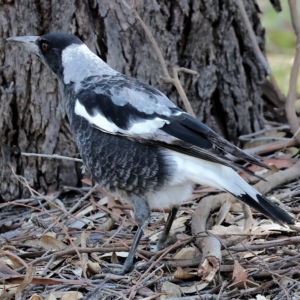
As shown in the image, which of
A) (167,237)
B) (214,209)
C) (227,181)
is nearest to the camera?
(227,181)

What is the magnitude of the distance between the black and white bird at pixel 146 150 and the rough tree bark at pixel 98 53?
23.6 inches

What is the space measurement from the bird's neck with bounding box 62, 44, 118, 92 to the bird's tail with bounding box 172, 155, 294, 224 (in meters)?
0.80

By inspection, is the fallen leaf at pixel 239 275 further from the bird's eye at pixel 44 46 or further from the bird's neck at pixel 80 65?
the bird's eye at pixel 44 46

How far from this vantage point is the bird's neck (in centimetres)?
363

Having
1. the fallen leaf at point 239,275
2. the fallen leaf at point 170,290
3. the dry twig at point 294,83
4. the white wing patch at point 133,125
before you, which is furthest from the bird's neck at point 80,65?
the fallen leaf at point 239,275

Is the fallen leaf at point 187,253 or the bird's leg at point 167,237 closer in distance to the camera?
the fallen leaf at point 187,253

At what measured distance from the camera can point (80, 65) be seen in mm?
3658

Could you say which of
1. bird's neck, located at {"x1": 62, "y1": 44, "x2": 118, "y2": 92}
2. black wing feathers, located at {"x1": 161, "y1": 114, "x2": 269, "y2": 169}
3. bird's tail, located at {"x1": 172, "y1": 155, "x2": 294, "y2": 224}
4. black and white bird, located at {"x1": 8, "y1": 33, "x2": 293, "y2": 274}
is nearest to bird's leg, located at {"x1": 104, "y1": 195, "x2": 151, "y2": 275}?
black and white bird, located at {"x1": 8, "y1": 33, "x2": 293, "y2": 274}

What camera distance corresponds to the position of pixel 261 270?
281 centimetres

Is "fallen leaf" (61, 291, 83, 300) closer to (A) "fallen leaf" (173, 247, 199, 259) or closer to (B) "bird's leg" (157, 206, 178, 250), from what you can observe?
(A) "fallen leaf" (173, 247, 199, 259)

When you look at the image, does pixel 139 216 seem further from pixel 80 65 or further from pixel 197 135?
pixel 80 65

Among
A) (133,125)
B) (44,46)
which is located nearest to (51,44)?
(44,46)

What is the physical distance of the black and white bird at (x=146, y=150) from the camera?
305cm

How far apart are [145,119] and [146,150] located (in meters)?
0.15
